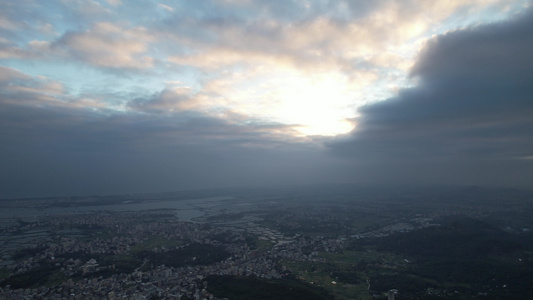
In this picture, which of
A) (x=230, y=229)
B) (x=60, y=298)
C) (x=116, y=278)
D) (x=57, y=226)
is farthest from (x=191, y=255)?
(x=57, y=226)

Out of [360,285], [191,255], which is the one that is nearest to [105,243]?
[191,255]

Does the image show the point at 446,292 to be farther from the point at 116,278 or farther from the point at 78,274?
the point at 78,274

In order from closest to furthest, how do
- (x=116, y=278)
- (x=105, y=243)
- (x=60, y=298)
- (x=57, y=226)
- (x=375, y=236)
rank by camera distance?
(x=60, y=298), (x=116, y=278), (x=105, y=243), (x=375, y=236), (x=57, y=226)

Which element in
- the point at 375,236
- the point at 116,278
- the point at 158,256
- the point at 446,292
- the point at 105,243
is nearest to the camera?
the point at 446,292

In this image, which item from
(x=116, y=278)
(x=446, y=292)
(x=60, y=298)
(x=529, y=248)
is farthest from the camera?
(x=529, y=248)

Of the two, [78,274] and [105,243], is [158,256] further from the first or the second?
[105,243]

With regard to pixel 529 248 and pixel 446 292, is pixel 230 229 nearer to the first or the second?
pixel 446 292

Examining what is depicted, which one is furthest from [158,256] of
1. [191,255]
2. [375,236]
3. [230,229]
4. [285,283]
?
[375,236]

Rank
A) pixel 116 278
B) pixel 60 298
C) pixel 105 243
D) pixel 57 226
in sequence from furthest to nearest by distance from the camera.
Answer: pixel 57 226 < pixel 105 243 < pixel 116 278 < pixel 60 298

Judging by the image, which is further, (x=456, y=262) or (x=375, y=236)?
(x=375, y=236)

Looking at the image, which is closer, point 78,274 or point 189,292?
point 189,292
